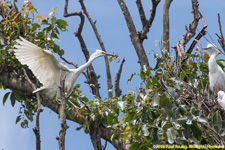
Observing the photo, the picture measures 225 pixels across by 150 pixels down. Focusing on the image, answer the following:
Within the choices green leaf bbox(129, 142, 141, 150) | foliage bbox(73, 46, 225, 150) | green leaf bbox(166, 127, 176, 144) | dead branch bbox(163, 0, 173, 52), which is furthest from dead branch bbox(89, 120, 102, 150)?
dead branch bbox(163, 0, 173, 52)

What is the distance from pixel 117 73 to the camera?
5.34m

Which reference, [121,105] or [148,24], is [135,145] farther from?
[148,24]

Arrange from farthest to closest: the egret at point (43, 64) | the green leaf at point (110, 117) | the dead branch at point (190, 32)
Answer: the dead branch at point (190, 32) → the egret at point (43, 64) → the green leaf at point (110, 117)

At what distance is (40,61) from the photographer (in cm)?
471

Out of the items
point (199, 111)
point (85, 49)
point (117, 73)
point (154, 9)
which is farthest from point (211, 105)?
point (85, 49)

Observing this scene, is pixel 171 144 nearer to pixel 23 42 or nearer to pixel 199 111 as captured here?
pixel 199 111

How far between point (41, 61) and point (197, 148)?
2.15m

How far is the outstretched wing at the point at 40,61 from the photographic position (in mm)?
4547

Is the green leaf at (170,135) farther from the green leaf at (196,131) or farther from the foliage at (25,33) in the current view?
the foliage at (25,33)

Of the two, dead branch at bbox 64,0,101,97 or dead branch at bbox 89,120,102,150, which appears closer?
dead branch at bbox 89,120,102,150

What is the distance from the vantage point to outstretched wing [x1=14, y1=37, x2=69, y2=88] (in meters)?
4.55

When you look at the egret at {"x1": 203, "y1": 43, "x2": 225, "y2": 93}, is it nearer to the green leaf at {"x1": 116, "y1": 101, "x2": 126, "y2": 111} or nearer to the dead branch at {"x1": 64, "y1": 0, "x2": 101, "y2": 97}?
the green leaf at {"x1": 116, "y1": 101, "x2": 126, "y2": 111}

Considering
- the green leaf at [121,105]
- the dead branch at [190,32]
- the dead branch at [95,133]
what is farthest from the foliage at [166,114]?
the dead branch at [190,32]

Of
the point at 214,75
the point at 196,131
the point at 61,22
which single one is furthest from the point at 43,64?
the point at 196,131
